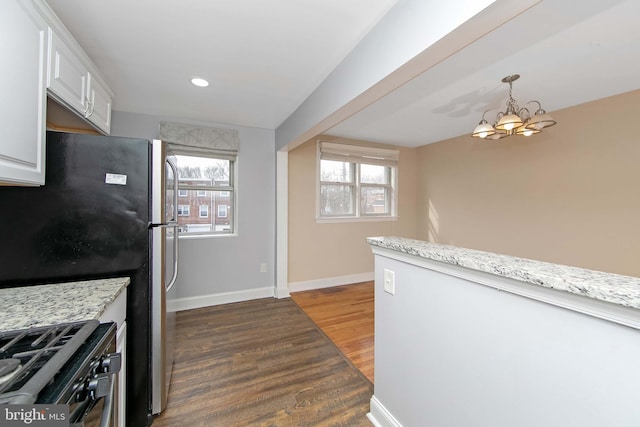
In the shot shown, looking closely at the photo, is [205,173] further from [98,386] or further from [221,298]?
[98,386]

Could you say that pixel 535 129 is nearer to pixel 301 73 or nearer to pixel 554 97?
pixel 554 97

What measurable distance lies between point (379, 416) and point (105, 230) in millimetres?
1902

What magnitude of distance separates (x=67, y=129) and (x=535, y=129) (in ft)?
12.5

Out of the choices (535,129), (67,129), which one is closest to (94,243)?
(67,129)

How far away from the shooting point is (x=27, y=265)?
1.24m

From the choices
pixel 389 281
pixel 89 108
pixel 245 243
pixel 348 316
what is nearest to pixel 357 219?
pixel 348 316

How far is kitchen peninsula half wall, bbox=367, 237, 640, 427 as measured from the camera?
0.65m

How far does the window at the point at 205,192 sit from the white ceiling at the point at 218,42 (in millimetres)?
858

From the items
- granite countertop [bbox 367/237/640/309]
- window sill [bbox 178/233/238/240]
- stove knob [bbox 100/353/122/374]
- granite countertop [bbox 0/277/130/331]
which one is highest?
granite countertop [bbox 367/237/640/309]

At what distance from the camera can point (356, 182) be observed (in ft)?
13.7

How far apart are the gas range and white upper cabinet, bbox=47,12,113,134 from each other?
125 centimetres

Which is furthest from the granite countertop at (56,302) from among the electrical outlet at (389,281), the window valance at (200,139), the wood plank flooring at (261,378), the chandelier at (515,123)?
the chandelier at (515,123)

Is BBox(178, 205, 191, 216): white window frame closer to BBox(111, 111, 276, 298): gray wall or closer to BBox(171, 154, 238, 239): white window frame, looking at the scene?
BBox(171, 154, 238, 239): white window frame

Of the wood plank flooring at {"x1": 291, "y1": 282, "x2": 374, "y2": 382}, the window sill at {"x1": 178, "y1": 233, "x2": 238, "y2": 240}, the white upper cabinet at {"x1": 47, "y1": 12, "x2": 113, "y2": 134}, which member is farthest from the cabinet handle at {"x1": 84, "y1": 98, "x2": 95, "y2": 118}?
the wood plank flooring at {"x1": 291, "y1": 282, "x2": 374, "y2": 382}
